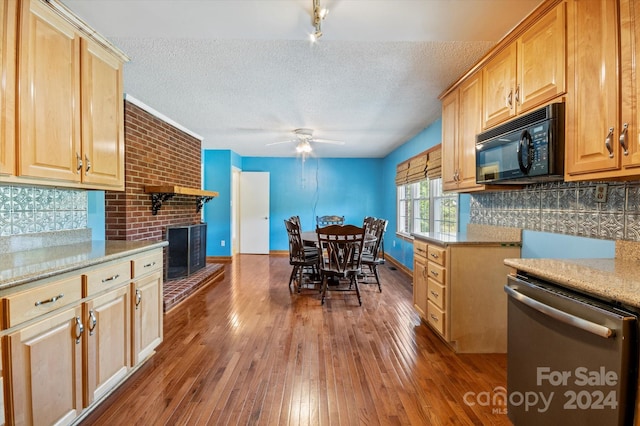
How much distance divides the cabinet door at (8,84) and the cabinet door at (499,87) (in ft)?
9.29

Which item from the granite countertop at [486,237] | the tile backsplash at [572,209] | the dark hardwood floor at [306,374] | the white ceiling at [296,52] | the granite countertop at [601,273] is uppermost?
the white ceiling at [296,52]

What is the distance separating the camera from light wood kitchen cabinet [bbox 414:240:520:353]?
7.59ft

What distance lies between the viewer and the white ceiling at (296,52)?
1.75 m

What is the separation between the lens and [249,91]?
9.71 feet

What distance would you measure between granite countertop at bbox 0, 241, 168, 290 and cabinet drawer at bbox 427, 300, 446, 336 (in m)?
2.25

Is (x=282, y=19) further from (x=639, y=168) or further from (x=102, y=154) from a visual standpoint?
(x=639, y=168)

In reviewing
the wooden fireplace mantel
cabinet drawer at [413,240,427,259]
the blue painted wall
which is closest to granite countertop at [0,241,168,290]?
the wooden fireplace mantel

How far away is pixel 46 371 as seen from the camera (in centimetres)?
130

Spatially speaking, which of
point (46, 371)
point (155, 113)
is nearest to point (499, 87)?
point (46, 371)

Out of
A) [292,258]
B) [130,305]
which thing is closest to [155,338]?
[130,305]

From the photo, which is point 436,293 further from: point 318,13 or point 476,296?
→ point 318,13

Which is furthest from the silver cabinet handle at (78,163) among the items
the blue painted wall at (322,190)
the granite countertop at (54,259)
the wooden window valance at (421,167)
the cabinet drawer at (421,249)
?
the blue painted wall at (322,190)

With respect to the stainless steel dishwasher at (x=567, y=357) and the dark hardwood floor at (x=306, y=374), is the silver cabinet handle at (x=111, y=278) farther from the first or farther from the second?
the stainless steel dishwasher at (x=567, y=357)

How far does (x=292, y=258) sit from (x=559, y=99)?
3.15 metres
